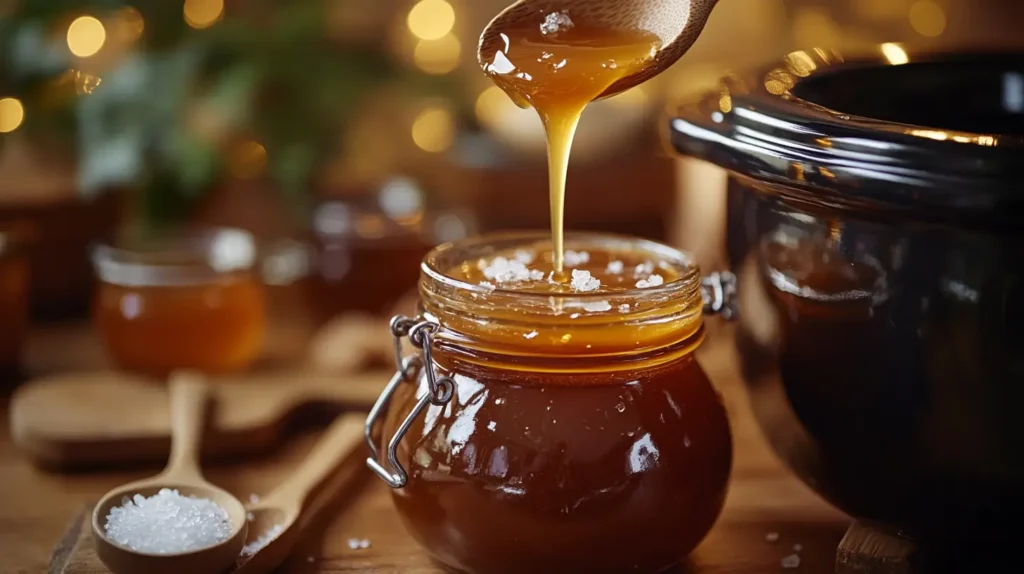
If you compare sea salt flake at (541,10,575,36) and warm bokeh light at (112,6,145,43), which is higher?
sea salt flake at (541,10,575,36)

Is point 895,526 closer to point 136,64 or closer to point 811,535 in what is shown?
point 811,535

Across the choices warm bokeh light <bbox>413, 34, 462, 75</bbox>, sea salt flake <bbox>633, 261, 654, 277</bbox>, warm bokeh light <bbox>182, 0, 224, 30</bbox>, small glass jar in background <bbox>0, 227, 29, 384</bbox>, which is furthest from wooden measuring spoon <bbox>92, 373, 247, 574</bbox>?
warm bokeh light <bbox>413, 34, 462, 75</bbox>

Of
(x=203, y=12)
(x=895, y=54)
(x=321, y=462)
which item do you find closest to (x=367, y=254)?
(x=321, y=462)

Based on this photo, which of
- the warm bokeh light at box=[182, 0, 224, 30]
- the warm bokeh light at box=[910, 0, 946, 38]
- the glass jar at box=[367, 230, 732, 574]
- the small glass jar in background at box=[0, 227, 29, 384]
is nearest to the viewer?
the glass jar at box=[367, 230, 732, 574]

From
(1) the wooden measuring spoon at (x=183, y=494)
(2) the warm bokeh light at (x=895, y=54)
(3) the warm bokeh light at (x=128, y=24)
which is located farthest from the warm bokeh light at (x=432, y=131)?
(2) the warm bokeh light at (x=895, y=54)

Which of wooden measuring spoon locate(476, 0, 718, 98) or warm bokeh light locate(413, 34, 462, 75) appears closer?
wooden measuring spoon locate(476, 0, 718, 98)

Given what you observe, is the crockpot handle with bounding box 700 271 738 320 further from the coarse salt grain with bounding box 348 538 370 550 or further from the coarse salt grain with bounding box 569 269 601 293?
the coarse salt grain with bounding box 348 538 370 550
